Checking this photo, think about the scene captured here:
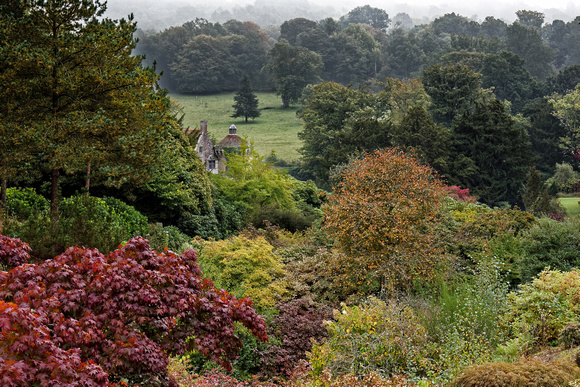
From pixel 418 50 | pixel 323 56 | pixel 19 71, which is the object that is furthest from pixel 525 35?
pixel 19 71

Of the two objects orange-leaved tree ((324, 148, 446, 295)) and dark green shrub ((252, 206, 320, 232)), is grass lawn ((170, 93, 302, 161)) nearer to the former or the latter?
dark green shrub ((252, 206, 320, 232))

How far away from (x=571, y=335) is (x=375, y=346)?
252 centimetres

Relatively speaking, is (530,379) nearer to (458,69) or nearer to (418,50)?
(458,69)

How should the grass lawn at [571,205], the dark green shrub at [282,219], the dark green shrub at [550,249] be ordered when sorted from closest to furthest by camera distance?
1. the dark green shrub at [550,249]
2. the dark green shrub at [282,219]
3. the grass lawn at [571,205]

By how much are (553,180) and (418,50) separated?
53.7m

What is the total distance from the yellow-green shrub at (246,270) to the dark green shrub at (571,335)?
195 inches

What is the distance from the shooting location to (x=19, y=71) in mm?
12375

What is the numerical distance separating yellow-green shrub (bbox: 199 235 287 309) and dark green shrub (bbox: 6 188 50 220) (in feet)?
15.9

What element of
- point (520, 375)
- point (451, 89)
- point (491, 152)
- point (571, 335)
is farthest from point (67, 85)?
A: point (451, 89)

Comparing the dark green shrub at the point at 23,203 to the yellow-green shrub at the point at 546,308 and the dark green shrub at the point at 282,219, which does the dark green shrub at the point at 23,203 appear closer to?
the dark green shrub at the point at 282,219

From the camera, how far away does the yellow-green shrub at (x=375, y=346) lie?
283 inches

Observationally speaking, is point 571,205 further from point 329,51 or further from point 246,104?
point 329,51

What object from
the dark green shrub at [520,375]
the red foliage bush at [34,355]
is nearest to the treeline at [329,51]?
the dark green shrub at [520,375]

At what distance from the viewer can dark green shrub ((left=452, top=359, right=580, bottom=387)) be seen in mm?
5512
